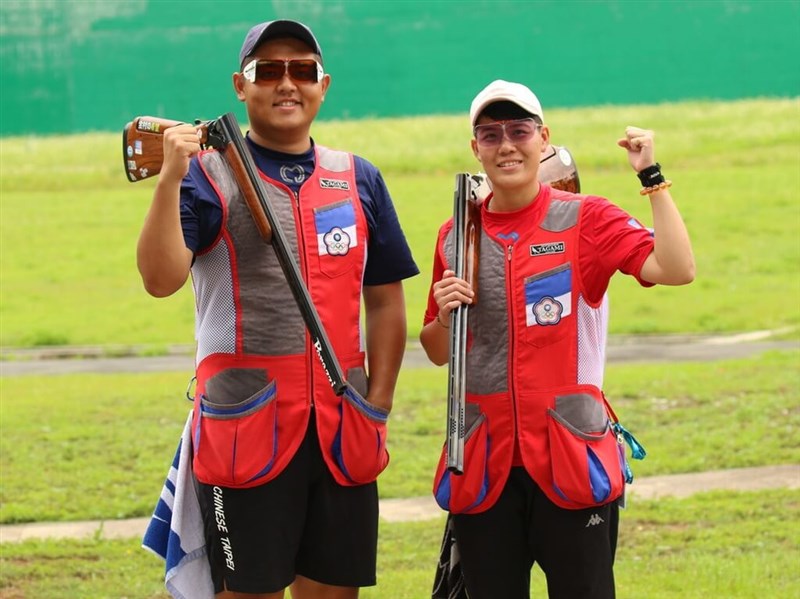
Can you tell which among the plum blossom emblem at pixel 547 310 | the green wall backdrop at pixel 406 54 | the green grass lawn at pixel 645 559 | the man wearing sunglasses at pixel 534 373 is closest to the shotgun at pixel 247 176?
the man wearing sunglasses at pixel 534 373

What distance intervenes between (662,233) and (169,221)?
4.26ft

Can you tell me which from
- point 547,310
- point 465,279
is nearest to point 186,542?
point 465,279

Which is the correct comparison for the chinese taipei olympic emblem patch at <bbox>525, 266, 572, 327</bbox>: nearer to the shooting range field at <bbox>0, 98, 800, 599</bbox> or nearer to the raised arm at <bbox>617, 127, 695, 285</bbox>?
the raised arm at <bbox>617, 127, 695, 285</bbox>

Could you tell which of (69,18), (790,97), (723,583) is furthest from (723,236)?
(723,583)

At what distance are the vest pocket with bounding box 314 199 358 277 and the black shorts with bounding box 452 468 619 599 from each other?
2.48 ft

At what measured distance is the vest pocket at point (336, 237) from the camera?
3.92 meters

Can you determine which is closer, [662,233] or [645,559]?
[662,233]

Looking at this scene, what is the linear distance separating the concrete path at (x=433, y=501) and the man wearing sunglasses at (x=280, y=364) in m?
3.85

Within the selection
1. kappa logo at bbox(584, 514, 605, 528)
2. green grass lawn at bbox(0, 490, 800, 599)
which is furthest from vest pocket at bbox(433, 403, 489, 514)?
green grass lawn at bbox(0, 490, 800, 599)

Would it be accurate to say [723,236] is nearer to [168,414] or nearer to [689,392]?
[689,392]

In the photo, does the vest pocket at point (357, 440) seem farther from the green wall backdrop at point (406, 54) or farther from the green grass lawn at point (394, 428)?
the green wall backdrop at point (406, 54)

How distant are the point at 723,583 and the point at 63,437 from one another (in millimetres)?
5367

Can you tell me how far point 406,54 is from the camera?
11383mm

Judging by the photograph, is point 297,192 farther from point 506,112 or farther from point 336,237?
point 506,112
